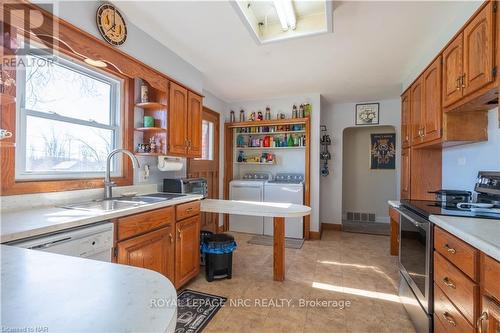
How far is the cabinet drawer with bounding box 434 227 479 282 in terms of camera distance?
109cm

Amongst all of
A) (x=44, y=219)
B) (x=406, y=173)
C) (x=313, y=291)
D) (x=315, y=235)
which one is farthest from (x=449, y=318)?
(x=315, y=235)

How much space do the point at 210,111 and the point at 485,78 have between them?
3482mm

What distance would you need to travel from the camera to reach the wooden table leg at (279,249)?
98.3 inches

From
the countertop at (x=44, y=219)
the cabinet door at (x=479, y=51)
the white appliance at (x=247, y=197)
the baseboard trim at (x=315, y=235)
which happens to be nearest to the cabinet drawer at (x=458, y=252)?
the cabinet door at (x=479, y=51)

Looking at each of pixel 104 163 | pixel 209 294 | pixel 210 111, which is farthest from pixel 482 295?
pixel 210 111

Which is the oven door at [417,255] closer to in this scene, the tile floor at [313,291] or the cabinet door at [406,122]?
the tile floor at [313,291]

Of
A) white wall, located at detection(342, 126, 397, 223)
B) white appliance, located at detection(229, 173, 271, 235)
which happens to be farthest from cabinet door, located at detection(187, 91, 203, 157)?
white wall, located at detection(342, 126, 397, 223)

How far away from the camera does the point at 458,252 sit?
4.02 feet

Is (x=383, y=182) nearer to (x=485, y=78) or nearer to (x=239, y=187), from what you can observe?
(x=239, y=187)

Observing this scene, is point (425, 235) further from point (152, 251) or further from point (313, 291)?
point (152, 251)

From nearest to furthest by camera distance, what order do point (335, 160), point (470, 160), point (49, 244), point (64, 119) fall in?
point (49, 244)
point (64, 119)
point (470, 160)
point (335, 160)

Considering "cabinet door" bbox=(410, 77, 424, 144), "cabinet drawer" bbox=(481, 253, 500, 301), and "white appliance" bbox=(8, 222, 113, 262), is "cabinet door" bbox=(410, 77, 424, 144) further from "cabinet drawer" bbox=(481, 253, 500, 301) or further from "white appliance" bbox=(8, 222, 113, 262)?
"white appliance" bbox=(8, 222, 113, 262)

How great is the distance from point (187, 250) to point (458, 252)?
6.76ft

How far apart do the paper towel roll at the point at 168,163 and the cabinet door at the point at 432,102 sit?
8.52 ft
